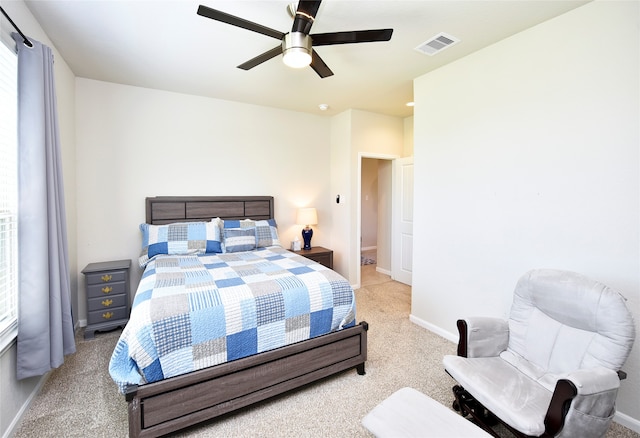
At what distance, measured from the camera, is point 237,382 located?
1887 millimetres

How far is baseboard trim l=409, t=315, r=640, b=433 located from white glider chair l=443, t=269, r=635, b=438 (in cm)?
63

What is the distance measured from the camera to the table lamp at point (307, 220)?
4355 mm

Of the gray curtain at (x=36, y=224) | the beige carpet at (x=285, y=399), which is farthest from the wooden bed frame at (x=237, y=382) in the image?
the gray curtain at (x=36, y=224)

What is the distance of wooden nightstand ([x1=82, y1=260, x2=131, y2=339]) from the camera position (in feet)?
9.75

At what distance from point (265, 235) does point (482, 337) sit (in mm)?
2594

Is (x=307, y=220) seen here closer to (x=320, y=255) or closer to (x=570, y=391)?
(x=320, y=255)

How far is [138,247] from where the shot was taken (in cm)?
355

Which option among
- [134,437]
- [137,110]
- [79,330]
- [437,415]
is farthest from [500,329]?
[137,110]

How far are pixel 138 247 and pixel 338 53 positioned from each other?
10.3ft

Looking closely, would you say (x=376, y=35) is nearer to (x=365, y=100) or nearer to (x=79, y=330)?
(x=365, y=100)

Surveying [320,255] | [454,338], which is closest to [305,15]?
[320,255]

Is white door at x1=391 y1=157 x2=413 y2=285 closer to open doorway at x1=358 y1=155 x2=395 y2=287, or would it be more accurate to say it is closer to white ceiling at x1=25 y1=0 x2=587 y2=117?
open doorway at x1=358 y1=155 x2=395 y2=287

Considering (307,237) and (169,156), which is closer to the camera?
(169,156)

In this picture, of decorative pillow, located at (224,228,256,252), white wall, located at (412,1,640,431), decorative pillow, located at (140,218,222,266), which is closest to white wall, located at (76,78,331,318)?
decorative pillow, located at (140,218,222,266)
